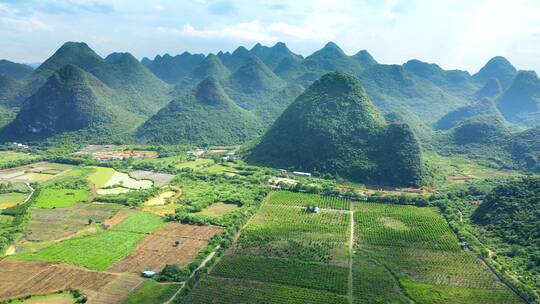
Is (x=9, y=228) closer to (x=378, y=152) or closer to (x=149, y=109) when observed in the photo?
(x=378, y=152)

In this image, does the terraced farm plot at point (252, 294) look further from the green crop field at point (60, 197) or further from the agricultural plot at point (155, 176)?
the agricultural plot at point (155, 176)

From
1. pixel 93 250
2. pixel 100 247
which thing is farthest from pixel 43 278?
pixel 100 247

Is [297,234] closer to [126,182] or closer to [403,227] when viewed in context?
[403,227]

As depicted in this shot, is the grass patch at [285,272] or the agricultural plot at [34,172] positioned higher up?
the grass patch at [285,272]

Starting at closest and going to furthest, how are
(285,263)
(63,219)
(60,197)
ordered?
(285,263), (63,219), (60,197)

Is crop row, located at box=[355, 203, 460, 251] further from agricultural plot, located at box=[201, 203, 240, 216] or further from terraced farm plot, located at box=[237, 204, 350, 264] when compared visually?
agricultural plot, located at box=[201, 203, 240, 216]

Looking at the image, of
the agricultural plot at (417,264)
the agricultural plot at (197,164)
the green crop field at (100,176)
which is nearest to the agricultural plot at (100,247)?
the green crop field at (100,176)

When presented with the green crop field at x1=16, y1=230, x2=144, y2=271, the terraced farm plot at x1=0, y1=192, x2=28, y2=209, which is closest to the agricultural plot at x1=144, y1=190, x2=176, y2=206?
the green crop field at x1=16, y1=230, x2=144, y2=271
